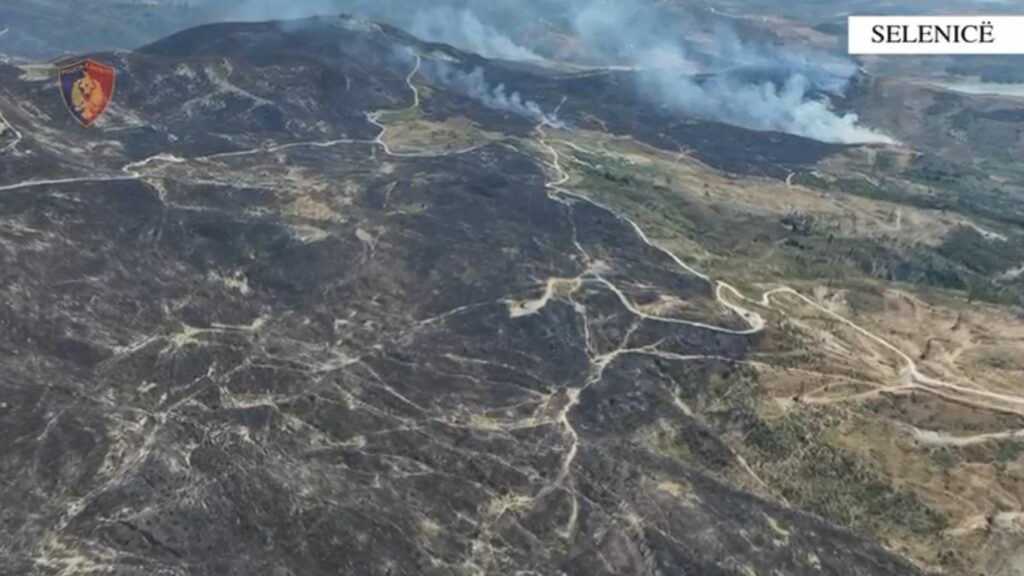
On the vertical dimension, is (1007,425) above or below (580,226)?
below

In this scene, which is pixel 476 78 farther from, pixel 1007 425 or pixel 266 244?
pixel 1007 425

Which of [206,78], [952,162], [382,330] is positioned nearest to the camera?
[382,330]

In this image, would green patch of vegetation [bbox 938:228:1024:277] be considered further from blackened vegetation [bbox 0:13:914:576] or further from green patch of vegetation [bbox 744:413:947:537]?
green patch of vegetation [bbox 744:413:947:537]

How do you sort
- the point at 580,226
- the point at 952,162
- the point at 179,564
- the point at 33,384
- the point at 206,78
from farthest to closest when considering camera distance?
the point at 952,162
the point at 206,78
the point at 580,226
the point at 33,384
the point at 179,564

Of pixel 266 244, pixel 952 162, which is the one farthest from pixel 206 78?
pixel 952 162

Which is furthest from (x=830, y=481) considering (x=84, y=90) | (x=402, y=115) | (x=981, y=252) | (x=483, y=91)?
(x=483, y=91)

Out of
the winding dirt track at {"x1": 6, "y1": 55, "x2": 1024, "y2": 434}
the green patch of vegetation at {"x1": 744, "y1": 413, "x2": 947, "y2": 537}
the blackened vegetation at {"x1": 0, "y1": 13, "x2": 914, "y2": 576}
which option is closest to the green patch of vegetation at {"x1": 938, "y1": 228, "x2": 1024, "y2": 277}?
the winding dirt track at {"x1": 6, "y1": 55, "x2": 1024, "y2": 434}
